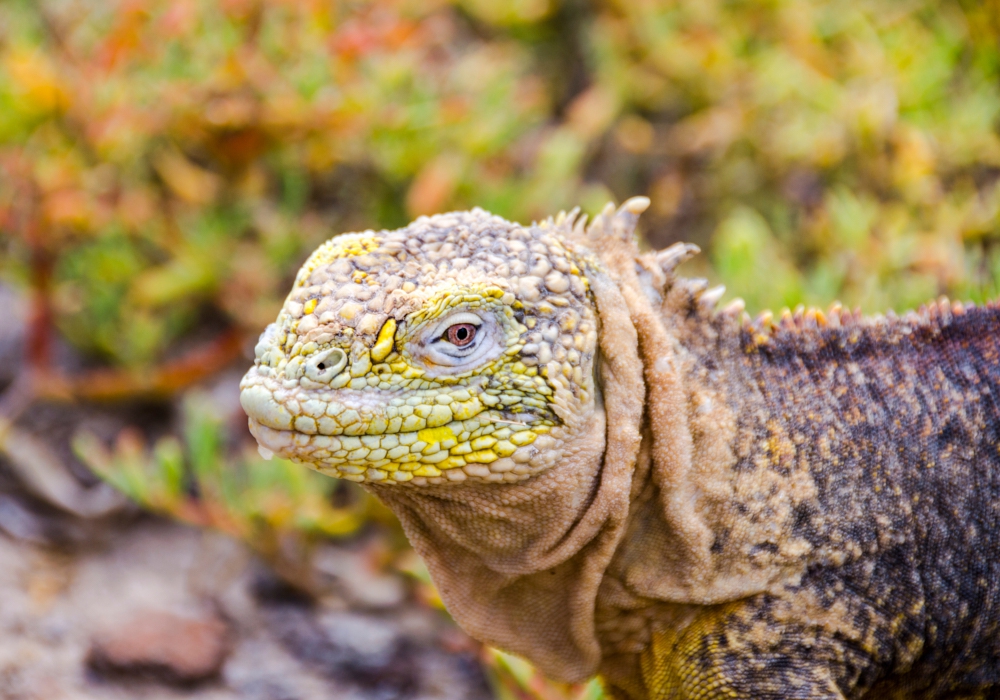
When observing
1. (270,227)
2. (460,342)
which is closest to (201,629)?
(270,227)

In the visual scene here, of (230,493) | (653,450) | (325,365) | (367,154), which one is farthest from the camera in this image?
(367,154)

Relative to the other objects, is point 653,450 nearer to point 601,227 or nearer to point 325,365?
point 601,227

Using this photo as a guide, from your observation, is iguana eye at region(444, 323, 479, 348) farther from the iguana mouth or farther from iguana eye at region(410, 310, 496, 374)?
the iguana mouth

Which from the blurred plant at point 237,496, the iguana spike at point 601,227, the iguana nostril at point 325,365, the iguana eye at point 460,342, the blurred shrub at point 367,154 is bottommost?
the iguana nostril at point 325,365

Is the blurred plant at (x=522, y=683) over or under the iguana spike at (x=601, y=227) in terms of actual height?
under

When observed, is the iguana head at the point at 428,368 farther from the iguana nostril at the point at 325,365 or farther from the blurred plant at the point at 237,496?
the blurred plant at the point at 237,496

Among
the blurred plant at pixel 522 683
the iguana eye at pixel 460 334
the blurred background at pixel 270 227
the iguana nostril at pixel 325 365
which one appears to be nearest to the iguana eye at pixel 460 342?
the iguana eye at pixel 460 334

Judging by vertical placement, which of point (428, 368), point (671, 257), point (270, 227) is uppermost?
point (270, 227)

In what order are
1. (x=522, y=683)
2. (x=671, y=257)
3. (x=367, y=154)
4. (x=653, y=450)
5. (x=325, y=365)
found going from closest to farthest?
(x=325, y=365), (x=653, y=450), (x=671, y=257), (x=522, y=683), (x=367, y=154)
